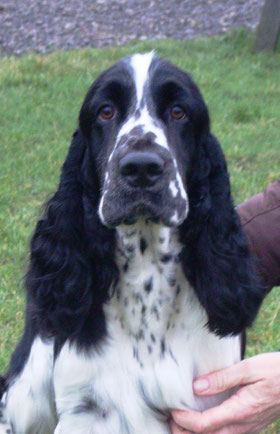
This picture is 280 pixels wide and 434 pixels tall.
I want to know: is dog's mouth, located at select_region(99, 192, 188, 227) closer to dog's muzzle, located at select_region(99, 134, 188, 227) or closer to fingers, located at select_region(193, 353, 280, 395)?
dog's muzzle, located at select_region(99, 134, 188, 227)

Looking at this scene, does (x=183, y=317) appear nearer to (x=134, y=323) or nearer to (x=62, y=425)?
(x=134, y=323)

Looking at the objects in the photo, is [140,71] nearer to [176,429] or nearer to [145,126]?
[145,126]

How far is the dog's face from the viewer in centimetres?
247

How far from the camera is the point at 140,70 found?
2.74 meters

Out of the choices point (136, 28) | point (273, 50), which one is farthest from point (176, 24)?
point (273, 50)

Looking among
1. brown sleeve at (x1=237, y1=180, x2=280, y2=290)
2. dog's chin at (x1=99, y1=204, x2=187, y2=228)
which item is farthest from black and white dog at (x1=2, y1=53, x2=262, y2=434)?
brown sleeve at (x1=237, y1=180, x2=280, y2=290)

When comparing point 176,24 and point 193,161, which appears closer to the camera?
point 193,161

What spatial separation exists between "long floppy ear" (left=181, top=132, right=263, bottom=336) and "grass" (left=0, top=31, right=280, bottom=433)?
99 cm

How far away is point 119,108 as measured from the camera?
272 centimetres

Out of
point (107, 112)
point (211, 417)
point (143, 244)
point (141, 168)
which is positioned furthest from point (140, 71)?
point (211, 417)

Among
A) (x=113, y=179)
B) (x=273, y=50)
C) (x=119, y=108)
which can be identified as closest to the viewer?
(x=113, y=179)

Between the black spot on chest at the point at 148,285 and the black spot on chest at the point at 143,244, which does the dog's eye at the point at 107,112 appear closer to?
the black spot on chest at the point at 143,244

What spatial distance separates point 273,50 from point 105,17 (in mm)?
2735

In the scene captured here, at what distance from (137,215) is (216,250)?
43 cm
